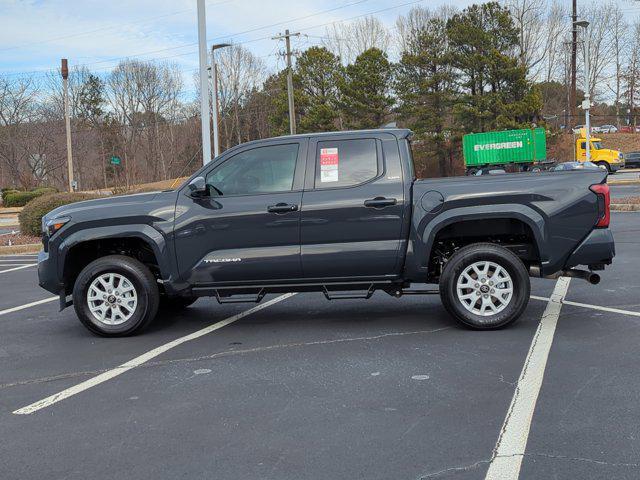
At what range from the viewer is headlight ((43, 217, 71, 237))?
6.50m

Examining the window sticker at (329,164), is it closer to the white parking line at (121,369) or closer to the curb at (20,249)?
the white parking line at (121,369)

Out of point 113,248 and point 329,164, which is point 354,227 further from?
point 113,248

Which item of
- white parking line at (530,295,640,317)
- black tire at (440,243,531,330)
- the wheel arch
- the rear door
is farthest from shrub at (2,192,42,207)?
black tire at (440,243,531,330)

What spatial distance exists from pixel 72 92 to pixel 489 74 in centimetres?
4784

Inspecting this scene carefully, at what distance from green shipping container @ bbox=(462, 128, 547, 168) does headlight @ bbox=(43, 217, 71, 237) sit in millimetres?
38592

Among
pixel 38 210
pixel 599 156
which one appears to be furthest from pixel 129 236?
pixel 599 156

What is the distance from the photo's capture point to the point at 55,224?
6.51 metres

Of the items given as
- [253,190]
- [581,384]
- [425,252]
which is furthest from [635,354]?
[253,190]

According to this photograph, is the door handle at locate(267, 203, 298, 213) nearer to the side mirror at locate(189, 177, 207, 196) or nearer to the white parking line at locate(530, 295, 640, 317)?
the side mirror at locate(189, 177, 207, 196)

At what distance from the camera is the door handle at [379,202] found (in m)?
6.19

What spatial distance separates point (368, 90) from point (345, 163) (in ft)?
167

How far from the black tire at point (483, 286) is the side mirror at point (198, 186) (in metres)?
2.45

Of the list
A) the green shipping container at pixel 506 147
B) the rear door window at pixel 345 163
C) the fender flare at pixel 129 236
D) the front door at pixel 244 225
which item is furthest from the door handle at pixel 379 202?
the green shipping container at pixel 506 147

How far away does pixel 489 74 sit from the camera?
49469mm
